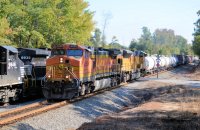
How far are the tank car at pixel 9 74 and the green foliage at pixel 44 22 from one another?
15.8m

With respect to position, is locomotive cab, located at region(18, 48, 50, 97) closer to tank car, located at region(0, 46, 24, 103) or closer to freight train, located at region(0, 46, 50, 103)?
freight train, located at region(0, 46, 50, 103)

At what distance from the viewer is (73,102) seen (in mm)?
20969

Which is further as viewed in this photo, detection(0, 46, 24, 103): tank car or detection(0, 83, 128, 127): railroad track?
detection(0, 46, 24, 103): tank car

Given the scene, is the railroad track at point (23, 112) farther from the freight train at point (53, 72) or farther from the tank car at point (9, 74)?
the tank car at point (9, 74)

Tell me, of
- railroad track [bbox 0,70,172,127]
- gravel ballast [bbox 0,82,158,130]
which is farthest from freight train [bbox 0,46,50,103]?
gravel ballast [bbox 0,82,158,130]

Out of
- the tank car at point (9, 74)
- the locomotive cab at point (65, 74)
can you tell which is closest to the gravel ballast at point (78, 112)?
the locomotive cab at point (65, 74)

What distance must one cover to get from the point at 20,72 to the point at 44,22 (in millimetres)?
18630

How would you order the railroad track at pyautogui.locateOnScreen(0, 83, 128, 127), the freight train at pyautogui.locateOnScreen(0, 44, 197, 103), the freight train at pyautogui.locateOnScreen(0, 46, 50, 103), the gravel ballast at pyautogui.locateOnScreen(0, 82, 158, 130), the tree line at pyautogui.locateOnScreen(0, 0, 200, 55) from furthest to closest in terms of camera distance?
1. the tree line at pyautogui.locateOnScreen(0, 0, 200, 55)
2. the freight train at pyautogui.locateOnScreen(0, 44, 197, 103)
3. the freight train at pyautogui.locateOnScreen(0, 46, 50, 103)
4. the railroad track at pyautogui.locateOnScreen(0, 83, 128, 127)
5. the gravel ballast at pyautogui.locateOnScreen(0, 82, 158, 130)

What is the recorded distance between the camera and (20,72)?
70.1ft

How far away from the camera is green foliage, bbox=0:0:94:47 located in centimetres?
3853

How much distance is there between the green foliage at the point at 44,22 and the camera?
126 ft

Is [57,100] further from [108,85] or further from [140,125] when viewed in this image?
[140,125]

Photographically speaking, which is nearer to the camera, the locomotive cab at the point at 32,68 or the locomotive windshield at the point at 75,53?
the locomotive windshield at the point at 75,53

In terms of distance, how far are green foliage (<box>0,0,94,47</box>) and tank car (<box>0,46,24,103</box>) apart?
15.8 m
